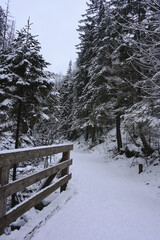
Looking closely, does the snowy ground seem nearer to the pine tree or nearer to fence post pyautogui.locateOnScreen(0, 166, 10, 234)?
fence post pyautogui.locateOnScreen(0, 166, 10, 234)

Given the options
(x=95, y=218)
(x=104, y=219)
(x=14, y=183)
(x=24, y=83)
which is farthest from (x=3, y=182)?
(x=24, y=83)

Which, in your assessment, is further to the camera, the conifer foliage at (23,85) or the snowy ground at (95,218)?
the conifer foliage at (23,85)

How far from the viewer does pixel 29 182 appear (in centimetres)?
246

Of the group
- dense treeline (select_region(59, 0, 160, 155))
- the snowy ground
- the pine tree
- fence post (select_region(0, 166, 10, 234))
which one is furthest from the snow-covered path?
the pine tree

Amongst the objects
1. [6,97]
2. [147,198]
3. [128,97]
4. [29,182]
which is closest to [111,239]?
[29,182]

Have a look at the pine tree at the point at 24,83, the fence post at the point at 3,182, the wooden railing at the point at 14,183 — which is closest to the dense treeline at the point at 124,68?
→ the wooden railing at the point at 14,183

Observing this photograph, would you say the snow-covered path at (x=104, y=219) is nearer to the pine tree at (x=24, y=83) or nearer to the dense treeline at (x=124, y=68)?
the dense treeline at (x=124, y=68)

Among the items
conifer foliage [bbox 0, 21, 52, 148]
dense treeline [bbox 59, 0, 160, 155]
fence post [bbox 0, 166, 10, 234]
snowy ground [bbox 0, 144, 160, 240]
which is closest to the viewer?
fence post [bbox 0, 166, 10, 234]

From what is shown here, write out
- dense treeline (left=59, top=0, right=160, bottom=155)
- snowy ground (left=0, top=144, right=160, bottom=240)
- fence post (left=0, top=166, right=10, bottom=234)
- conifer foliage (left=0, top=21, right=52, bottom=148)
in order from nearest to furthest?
1. fence post (left=0, top=166, right=10, bottom=234)
2. snowy ground (left=0, top=144, right=160, bottom=240)
3. dense treeline (left=59, top=0, right=160, bottom=155)
4. conifer foliage (left=0, top=21, right=52, bottom=148)

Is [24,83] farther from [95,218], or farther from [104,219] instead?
[104,219]

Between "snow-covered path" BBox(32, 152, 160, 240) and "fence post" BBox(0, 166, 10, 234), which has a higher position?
"fence post" BBox(0, 166, 10, 234)

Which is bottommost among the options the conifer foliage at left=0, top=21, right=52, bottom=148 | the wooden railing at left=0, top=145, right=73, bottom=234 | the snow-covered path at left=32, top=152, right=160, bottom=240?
the snow-covered path at left=32, top=152, right=160, bottom=240

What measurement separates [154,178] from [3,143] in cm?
721

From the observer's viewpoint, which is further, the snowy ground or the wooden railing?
the snowy ground
